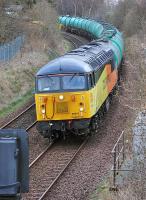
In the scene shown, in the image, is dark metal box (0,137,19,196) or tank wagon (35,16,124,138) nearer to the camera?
dark metal box (0,137,19,196)

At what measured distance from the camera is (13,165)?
6395mm

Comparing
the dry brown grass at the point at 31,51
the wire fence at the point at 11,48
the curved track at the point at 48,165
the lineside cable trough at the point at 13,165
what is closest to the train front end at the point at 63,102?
the curved track at the point at 48,165

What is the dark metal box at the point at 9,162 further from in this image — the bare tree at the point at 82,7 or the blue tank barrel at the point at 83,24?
the bare tree at the point at 82,7

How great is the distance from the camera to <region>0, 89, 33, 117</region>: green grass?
23562mm

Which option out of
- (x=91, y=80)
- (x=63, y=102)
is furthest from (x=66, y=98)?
(x=91, y=80)

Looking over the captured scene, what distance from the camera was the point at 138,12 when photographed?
192 feet

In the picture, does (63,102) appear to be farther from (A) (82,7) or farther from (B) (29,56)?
(A) (82,7)

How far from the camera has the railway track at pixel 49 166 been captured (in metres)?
12.9

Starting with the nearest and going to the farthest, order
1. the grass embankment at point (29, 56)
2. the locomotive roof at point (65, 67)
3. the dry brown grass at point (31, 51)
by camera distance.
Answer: the locomotive roof at point (65, 67) → the grass embankment at point (29, 56) → the dry brown grass at point (31, 51)

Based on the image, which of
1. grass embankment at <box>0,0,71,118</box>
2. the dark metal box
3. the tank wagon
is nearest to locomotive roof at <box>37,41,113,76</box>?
the tank wagon

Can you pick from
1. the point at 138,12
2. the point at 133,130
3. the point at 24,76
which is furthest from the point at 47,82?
the point at 138,12

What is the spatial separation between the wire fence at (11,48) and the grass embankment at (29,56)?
1.22ft

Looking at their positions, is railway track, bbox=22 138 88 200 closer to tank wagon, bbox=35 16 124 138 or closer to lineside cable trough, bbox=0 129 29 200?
tank wagon, bbox=35 16 124 138

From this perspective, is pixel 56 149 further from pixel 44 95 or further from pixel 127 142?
pixel 127 142
